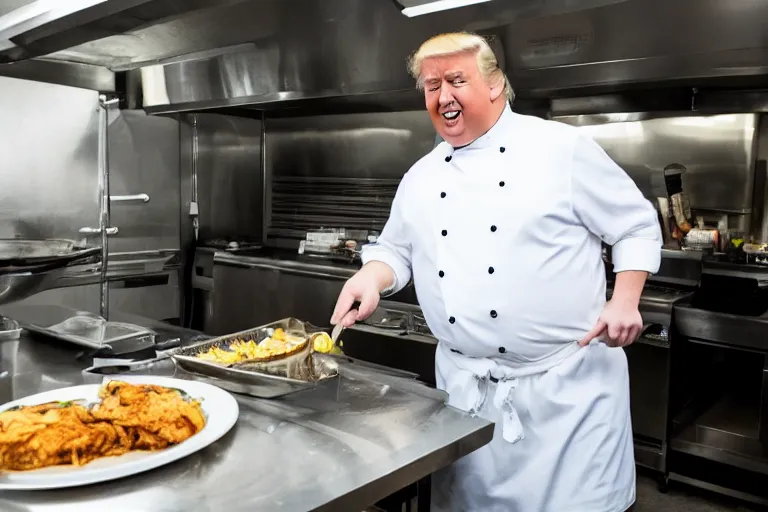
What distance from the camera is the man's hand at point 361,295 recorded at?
Answer: 66.0 inches

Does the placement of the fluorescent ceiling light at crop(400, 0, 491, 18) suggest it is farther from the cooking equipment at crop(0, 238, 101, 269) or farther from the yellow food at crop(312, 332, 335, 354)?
the cooking equipment at crop(0, 238, 101, 269)

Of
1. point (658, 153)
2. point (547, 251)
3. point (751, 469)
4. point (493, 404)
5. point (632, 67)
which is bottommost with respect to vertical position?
point (751, 469)

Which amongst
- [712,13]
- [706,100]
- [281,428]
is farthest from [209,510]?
[706,100]

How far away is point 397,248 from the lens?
2031mm

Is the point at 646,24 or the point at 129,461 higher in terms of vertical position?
the point at 646,24

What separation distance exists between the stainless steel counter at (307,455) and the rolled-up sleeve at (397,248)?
0.40 m

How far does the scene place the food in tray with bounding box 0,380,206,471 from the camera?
3.69 ft

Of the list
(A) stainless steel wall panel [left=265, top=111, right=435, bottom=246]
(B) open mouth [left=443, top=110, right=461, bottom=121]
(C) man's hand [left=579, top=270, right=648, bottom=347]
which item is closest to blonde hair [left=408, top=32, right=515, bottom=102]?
(B) open mouth [left=443, top=110, right=461, bottom=121]

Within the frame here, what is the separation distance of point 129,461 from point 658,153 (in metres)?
3.54

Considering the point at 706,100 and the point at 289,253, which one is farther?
the point at 289,253

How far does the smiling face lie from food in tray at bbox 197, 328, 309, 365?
711 mm

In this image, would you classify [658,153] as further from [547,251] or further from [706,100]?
[547,251]

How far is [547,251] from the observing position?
179 cm

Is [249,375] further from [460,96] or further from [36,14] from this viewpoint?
[36,14]
